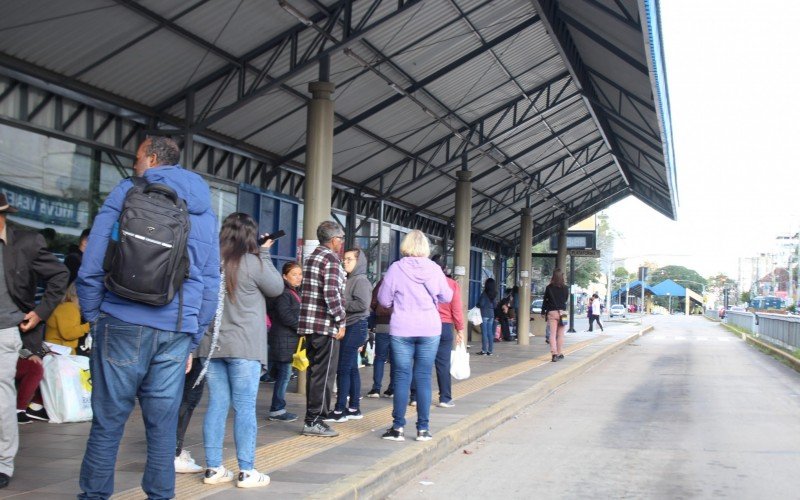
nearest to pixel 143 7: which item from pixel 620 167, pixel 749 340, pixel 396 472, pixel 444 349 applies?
pixel 444 349

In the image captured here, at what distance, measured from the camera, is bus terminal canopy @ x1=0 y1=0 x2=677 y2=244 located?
1237 cm

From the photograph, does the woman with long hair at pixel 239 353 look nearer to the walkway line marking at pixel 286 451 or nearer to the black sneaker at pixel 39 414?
the walkway line marking at pixel 286 451

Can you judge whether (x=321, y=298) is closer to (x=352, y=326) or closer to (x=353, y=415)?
(x=352, y=326)

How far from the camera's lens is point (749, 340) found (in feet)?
120

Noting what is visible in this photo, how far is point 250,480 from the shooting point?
5.89 metres

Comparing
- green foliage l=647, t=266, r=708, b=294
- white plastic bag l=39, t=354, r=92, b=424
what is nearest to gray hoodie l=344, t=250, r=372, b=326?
white plastic bag l=39, t=354, r=92, b=424

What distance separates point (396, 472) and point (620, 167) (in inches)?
1267

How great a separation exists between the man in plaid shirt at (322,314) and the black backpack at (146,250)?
3.61 meters

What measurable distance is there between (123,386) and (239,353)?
67.8 inches

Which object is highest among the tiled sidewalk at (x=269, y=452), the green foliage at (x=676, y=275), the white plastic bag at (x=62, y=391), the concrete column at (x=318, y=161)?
the green foliage at (x=676, y=275)

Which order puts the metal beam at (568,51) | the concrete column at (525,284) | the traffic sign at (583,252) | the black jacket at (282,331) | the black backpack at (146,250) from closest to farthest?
the black backpack at (146,250) < the black jacket at (282,331) < the metal beam at (568,51) < the concrete column at (525,284) < the traffic sign at (583,252)

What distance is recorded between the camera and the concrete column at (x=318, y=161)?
12.8 metres

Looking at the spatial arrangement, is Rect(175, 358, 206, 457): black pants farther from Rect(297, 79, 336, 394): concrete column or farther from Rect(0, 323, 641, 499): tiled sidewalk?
Rect(297, 79, 336, 394): concrete column

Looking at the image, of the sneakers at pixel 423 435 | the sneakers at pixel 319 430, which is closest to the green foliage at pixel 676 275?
the sneakers at pixel 423 435
